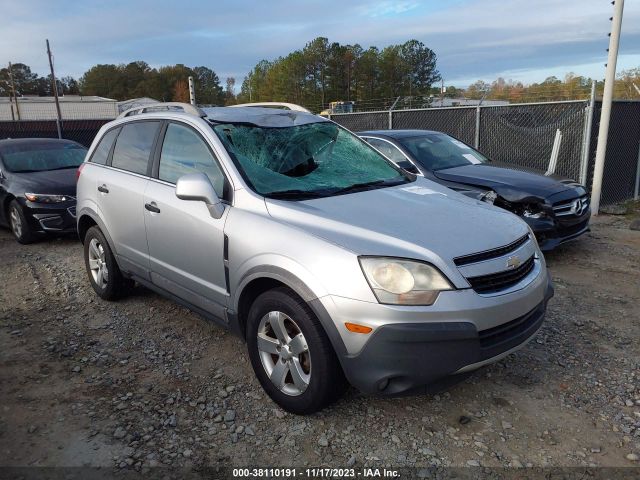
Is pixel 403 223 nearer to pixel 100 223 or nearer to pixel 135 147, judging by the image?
pixel 135 147

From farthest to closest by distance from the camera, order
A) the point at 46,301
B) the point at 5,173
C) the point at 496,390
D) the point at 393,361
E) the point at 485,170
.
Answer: the point at 5,173, the point at 485,170, the point at 46,301, the point at 496,390, the point at 393,361

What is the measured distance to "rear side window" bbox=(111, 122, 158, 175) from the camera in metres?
4.15

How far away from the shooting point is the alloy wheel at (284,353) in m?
2.86

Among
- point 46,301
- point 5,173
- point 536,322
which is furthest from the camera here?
point 5,173

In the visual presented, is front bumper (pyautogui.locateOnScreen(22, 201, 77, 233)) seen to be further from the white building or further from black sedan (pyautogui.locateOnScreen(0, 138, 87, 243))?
the white building

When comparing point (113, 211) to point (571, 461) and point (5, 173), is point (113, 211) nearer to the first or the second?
point (571, 461)

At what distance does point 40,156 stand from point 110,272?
458 centimetres

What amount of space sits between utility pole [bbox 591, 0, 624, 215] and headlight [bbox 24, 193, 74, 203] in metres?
8.32

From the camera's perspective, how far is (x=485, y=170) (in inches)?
256

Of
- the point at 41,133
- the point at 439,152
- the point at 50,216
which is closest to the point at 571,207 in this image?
the point at 439,152

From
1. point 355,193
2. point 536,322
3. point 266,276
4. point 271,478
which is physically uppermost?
point 355,193

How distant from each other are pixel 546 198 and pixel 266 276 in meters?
4.12

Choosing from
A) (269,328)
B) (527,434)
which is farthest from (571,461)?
(269,328)

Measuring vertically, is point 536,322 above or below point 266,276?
below
